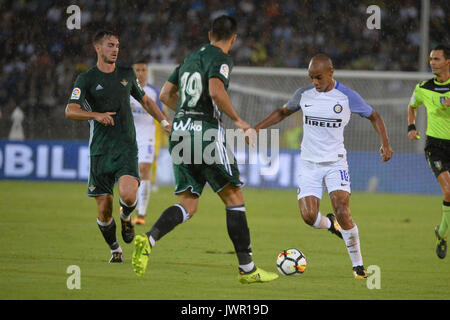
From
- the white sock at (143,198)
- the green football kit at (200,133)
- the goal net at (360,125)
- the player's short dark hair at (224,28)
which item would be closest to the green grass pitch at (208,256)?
the white sock at (143,198)

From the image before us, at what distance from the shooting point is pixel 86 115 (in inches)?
295

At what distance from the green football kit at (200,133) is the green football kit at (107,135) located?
1290 millimetres

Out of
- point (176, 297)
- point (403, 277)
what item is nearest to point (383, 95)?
point (403, 277)

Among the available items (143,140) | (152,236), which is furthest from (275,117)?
(143,140)

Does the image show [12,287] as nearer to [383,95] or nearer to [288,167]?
[288,167]

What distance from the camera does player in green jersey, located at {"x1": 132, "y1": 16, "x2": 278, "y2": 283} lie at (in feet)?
21.7

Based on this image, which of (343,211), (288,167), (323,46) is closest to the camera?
(343,211)

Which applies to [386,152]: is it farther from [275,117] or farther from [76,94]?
[76,94]

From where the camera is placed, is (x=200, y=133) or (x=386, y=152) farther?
(x=386, y=152)

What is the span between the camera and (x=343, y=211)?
7.42 meters

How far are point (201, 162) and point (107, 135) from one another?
1.63 m

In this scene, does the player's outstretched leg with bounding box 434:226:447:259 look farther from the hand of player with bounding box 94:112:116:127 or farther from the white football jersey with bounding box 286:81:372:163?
the hand of player with bounding box 94:112:116:127

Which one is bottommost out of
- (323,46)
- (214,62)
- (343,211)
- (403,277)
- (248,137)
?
(403,277)
